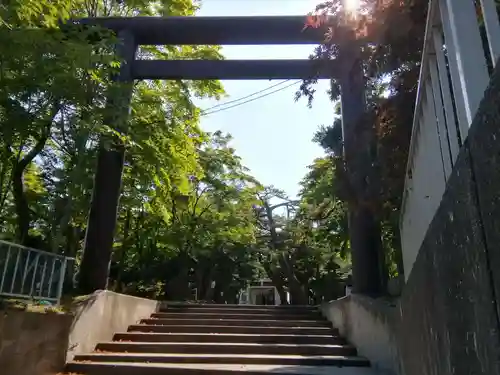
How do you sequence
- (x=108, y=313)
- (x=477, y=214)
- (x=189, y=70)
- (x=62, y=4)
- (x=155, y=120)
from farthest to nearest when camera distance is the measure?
(x=189, y=70)
(x=155, y=120)
(x=108, y=313)
(x=62, y=4)
(x=477, y=214)

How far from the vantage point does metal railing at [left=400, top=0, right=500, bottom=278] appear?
49.8 inches

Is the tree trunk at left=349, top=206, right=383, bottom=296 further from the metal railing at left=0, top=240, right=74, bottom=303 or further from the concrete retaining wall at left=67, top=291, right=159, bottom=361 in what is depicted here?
the metal railing at left=0, top=240, right=74, bottom=303

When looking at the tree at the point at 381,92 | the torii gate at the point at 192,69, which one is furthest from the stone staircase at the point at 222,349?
the tree at the point at 381,92

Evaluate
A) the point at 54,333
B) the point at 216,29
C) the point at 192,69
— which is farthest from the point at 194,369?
the point at 216,29

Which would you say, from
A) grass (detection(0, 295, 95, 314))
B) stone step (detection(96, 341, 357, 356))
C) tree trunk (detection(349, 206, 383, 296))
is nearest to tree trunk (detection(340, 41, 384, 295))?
tree trunk (detection(349, 206, 383, 296))

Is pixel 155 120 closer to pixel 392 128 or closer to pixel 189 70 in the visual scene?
pixel 189 70

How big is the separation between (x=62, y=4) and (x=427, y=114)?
13.3 feet

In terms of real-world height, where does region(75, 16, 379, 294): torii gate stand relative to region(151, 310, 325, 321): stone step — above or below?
above

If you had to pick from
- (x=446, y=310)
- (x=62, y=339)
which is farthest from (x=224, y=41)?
(x=446, y=310)

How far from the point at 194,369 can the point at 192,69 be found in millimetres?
5523

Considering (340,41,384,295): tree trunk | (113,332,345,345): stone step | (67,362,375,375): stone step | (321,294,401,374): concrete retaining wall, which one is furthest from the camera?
(113,332,345,345): stone step

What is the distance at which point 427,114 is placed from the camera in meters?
2.25

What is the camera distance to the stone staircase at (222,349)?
489cm

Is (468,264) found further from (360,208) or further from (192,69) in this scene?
(192,69)
